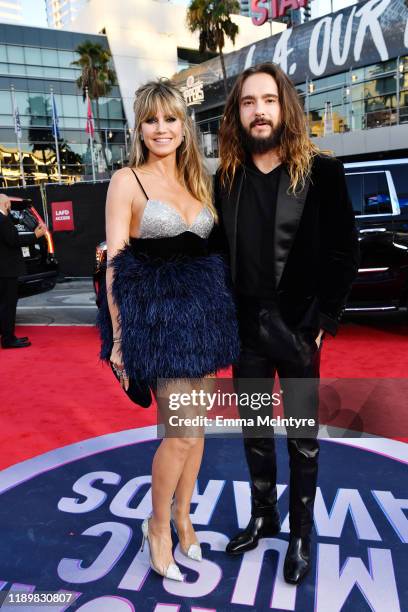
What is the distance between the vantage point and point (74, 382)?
4609 mm

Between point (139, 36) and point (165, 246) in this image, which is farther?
point (139, 36)

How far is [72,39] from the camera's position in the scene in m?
37.9

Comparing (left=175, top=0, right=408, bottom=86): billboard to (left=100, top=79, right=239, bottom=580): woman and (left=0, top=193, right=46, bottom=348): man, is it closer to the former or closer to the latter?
(left=0, top=193, right=46, bottom=348): man

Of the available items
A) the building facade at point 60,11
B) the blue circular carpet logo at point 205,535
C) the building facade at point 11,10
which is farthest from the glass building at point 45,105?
the building facade at point 11,10

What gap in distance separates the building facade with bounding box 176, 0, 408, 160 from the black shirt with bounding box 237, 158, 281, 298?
518 inches

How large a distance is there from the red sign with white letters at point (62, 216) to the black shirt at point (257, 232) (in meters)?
10.3

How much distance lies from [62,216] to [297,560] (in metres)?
10.9

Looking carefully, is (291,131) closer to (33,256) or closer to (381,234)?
(381,234)

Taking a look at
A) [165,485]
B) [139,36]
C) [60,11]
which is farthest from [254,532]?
[60,11]

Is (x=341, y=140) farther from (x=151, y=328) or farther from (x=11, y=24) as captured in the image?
(x=11, y=24)

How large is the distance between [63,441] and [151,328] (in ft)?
5.93

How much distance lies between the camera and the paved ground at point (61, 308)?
24.9 feet

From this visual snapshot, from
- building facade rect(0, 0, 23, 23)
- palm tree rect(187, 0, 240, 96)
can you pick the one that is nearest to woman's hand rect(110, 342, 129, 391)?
palm tree rect(187, 0, 240, 96)

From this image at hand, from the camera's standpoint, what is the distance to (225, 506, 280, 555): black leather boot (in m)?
2.14
